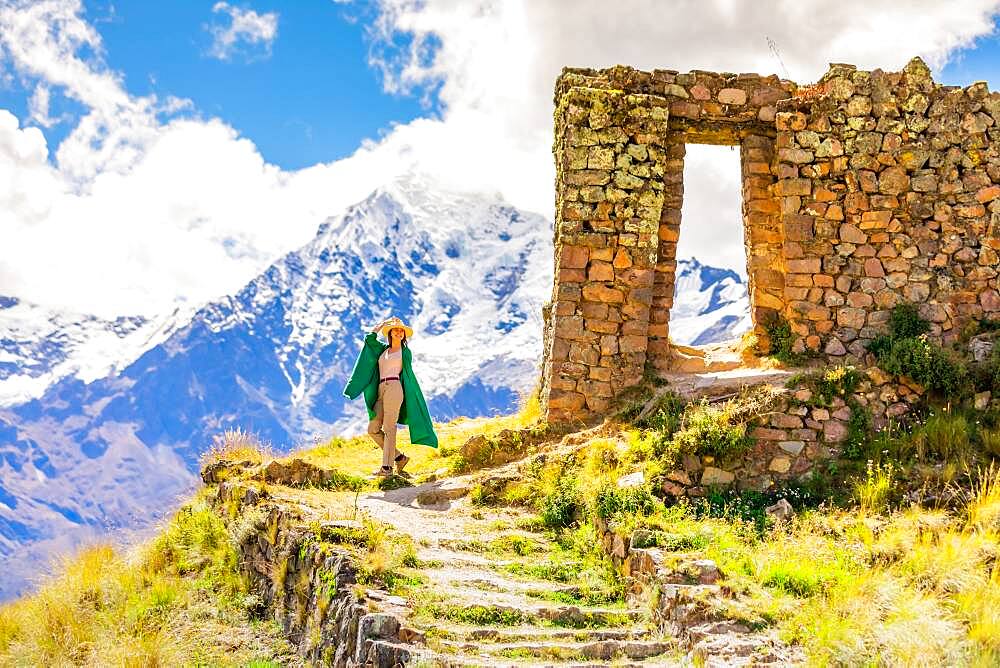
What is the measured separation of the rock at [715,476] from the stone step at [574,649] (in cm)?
333

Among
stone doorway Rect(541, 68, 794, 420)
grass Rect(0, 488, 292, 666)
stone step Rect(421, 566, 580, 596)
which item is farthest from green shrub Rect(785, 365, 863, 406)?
grass Rect(0, 488, 292, 666)

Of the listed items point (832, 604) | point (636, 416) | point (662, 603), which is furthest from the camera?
point (636, 416)

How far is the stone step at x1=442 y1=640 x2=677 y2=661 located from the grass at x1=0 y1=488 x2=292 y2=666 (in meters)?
1.94

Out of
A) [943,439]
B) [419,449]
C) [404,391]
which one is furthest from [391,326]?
[943,439]

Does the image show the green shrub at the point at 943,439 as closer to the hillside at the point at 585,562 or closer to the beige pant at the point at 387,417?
the hillside at the point at 585,562

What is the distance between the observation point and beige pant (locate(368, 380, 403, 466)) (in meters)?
12.5

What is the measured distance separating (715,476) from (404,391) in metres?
4.83

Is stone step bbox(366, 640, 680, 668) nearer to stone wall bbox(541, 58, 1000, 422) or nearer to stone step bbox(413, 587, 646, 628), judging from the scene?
stone step bbox(413, 587, 646, 628)

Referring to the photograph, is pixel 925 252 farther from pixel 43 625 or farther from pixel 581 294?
pixel 43 625

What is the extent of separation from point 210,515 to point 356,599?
12.7 feet

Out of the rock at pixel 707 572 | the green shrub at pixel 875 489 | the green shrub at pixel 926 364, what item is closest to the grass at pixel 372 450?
the green shrub at pixel 875 489

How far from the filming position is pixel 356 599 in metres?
7.02

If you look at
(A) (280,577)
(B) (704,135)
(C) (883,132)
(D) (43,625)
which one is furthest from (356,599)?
(C) (883,132)

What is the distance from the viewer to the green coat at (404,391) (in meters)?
12.6
